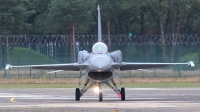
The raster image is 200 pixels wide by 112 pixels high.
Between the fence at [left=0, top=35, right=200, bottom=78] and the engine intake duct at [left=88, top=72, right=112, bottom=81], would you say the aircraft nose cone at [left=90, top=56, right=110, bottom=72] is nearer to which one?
the engine intake duct at [left=88, top=72, right=112, bottom=81]

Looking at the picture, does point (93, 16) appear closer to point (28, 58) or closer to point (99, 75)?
point (28, 58)

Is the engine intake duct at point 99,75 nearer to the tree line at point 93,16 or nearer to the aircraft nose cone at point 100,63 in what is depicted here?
the aircraft nose cone at point 100,63

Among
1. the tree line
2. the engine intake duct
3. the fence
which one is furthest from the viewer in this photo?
the tree line

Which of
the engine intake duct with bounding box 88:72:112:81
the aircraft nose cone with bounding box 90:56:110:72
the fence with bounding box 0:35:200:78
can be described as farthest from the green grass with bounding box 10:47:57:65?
the aircraft nose cone with bounding box 90:56:110:72

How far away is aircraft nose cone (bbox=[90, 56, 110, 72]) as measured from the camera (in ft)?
73.2

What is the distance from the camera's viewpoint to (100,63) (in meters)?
22.3

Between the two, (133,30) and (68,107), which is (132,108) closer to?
(68,107)

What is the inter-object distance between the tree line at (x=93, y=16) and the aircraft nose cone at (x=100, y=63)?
3019 centimetres

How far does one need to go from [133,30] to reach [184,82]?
26.6 metres

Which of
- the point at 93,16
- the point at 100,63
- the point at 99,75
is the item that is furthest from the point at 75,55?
the point at 100,63

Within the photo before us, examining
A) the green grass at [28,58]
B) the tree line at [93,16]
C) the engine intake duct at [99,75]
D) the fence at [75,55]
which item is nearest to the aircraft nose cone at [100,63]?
the engine intake duct at [99,75]

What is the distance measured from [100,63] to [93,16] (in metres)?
39.4

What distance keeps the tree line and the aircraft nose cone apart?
30.2 meters

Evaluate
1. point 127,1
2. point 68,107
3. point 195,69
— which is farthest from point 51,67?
point 127,1
